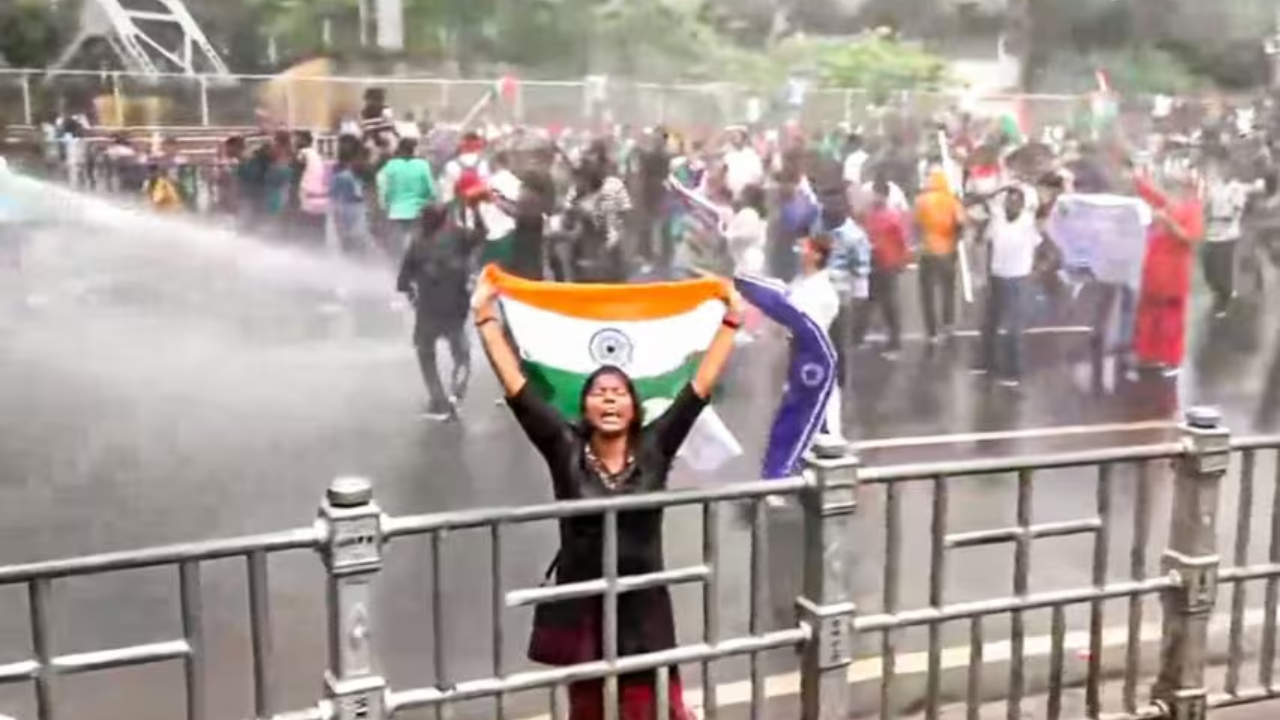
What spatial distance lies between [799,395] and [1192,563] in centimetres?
212

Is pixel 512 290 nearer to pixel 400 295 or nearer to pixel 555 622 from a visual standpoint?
pixel 400 295

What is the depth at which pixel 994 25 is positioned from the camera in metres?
6.69

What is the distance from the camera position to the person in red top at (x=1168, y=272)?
7395 mm

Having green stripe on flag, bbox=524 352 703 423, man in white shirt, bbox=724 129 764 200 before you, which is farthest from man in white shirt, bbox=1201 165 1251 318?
green stripe on flag, bbox=524 352 703 423

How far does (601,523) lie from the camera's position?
340 centimetres

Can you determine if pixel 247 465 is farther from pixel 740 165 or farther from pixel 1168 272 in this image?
pixel 1168 272

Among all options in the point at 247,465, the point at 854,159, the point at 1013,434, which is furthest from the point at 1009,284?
the point at 247,465

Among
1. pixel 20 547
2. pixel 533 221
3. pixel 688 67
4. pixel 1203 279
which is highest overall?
pixel 688 67

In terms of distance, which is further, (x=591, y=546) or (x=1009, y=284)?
(x=1009, y=284)

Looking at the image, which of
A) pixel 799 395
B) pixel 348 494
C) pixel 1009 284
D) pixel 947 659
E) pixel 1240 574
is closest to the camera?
pixel 348 494

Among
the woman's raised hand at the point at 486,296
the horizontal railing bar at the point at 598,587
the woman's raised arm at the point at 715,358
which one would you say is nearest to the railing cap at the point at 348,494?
the horizontal railing bar at the point at 598,587

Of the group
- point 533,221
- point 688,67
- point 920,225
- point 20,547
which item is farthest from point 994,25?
point 20,547

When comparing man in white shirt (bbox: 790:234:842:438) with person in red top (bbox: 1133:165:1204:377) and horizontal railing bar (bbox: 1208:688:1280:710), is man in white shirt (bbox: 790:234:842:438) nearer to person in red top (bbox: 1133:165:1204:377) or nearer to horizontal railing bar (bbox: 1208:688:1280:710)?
person in red top (bbox: 1133:165:1204:377)

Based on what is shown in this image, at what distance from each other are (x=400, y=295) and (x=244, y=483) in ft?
3.10
